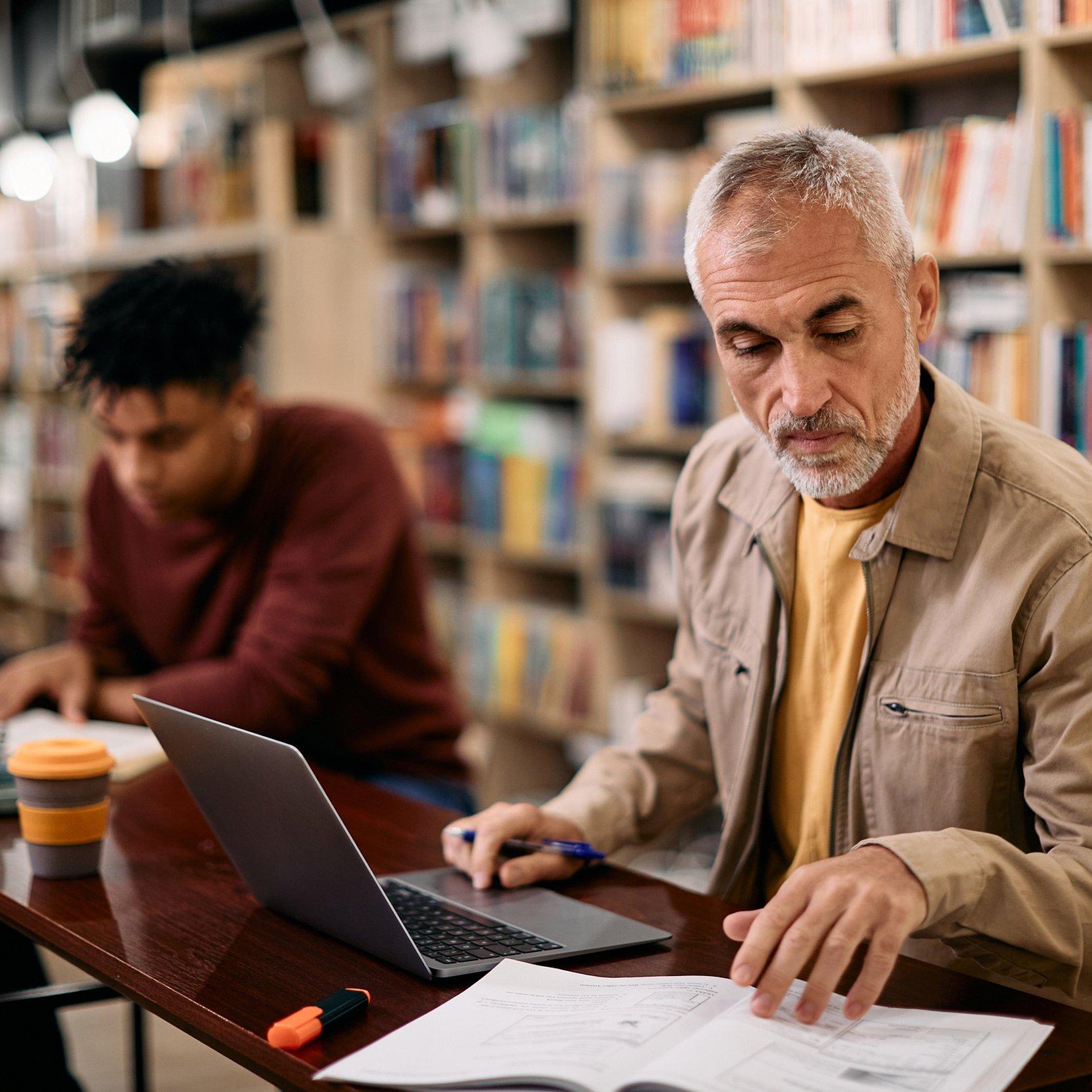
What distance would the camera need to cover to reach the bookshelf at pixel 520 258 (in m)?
3.04

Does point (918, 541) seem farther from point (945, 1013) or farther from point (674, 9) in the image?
point (674, 9)

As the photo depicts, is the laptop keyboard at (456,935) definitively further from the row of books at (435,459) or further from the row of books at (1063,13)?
the row of books at (435,459)

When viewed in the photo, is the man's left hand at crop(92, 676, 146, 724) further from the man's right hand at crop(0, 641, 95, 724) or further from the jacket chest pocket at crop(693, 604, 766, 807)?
the jacket chest pocket at crop(693, 604, 766, 807)

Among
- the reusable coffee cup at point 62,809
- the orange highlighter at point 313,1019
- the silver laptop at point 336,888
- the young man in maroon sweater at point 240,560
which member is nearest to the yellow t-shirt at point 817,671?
the silver laptop at point 336,888

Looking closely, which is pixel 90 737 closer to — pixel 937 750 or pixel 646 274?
pixel 937 750

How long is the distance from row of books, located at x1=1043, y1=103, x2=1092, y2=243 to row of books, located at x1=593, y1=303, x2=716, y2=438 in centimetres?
88

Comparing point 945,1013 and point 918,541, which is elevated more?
point 918,541

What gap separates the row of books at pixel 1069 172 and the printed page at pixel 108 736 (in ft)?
5.86

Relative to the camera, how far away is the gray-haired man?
1.15 m

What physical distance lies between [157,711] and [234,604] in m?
1.08

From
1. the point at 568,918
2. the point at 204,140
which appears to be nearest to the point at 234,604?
the point at 568,918

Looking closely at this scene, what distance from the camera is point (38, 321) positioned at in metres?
5.38

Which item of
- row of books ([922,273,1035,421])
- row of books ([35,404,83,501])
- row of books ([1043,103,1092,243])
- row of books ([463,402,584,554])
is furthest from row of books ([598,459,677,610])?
row of books ([35,404,83,501])

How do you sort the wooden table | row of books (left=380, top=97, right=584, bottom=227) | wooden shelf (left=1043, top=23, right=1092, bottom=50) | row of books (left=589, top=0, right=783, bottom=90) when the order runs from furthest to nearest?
row of books (left=380, top=97, right=584, bottom=227)
row of books (left=589, top=0, right=783, bottom=90)
wooden shelf (left=1043, top=23, right=1092, bottom=50)
the wooden table
